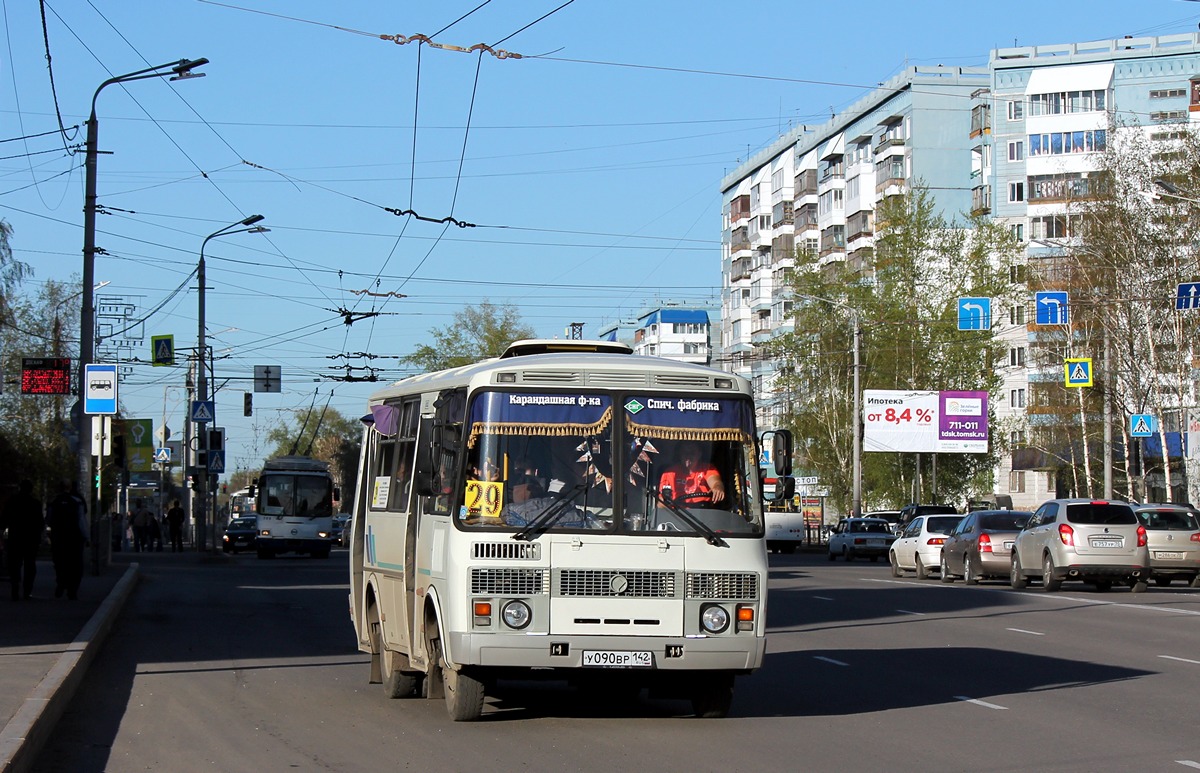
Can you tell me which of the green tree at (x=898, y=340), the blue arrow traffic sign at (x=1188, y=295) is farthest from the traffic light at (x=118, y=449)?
the green tree at (x=898, y=340)

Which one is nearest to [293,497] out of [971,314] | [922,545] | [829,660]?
[971,314]

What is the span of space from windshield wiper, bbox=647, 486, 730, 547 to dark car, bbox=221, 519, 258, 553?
49.8m

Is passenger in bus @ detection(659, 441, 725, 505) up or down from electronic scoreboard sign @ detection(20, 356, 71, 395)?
down

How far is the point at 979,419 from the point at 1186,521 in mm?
38362

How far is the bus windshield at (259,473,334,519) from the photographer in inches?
2109

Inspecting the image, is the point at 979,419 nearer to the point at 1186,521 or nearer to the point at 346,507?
the point at 1186,521

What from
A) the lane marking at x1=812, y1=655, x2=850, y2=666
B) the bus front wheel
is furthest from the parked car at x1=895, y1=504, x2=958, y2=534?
the bus front wheel

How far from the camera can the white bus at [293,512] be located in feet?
175

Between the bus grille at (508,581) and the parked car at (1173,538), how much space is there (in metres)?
23.1

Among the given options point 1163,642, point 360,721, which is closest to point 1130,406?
point 1163,642

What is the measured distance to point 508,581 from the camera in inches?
441

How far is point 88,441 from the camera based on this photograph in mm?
31094

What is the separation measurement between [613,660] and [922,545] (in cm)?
2706

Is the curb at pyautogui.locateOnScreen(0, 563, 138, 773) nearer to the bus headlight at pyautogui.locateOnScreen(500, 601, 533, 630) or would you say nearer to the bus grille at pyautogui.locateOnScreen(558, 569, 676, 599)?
the bus headlight at pyautogui.locateOnScreen(500, 601, 533, 630)
